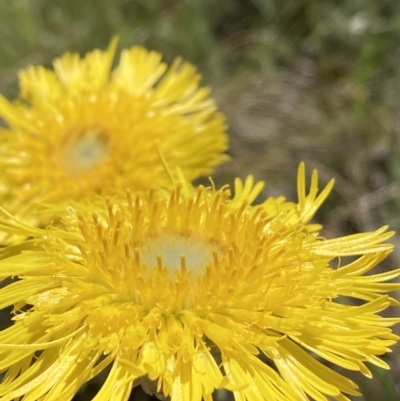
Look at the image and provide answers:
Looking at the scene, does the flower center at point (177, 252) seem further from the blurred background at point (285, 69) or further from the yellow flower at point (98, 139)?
the blurred background at point (285, 69)

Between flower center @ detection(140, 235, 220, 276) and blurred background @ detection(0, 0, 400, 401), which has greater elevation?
blurred background @ detection(0, 0, 400, 401)

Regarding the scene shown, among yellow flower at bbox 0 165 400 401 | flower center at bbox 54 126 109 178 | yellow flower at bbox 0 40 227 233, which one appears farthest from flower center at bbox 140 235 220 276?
flower center at bbox 54 126 109 178

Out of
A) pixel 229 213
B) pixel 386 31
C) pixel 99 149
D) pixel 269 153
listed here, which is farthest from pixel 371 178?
pixel 229 213

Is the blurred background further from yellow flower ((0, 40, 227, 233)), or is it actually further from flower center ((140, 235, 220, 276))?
flower center ((140, 235, 220, 276))

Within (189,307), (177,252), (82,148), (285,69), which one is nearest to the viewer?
(189,307)

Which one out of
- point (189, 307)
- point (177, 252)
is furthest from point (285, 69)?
point (189, 307)

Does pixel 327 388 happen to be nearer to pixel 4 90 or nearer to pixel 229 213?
pixel 229 213

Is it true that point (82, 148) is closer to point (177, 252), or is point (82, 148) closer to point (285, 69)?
point (177, 252)
